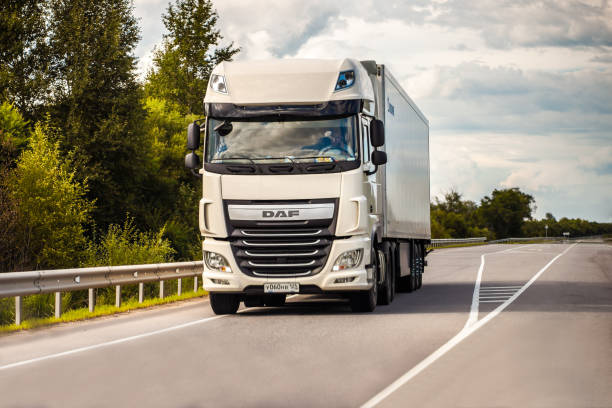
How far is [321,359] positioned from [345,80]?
Result: 614 cm

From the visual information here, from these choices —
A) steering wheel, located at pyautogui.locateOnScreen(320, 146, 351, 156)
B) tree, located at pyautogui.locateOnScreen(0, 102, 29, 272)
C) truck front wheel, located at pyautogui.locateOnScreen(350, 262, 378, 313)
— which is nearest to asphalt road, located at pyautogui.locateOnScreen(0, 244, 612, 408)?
truck front wheel, located at pyautogui.locateOnScreen(350, 262, 378, 313)

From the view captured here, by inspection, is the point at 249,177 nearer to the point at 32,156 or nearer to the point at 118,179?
the point at 32,156

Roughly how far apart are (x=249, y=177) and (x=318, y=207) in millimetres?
1157

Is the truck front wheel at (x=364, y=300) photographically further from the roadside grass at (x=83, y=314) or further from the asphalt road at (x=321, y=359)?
the roadside grass at (x=83, y=314)

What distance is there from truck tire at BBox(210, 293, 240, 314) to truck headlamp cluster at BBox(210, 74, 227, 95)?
3287 millimetres

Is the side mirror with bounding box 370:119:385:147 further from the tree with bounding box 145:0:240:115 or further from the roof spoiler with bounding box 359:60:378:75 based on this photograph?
the tree with bounding box 145:0:240:115

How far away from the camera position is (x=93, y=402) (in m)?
7.13

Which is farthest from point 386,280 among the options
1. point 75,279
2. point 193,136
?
point 75,279

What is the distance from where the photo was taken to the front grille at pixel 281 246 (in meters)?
13.8

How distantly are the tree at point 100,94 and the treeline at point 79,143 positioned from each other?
0.05 m

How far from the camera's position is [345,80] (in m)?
14.4

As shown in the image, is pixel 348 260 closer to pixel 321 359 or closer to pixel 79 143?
pixel 321 359

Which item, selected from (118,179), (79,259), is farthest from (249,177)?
(118,179)

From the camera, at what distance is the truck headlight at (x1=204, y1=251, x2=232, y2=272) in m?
14.1
